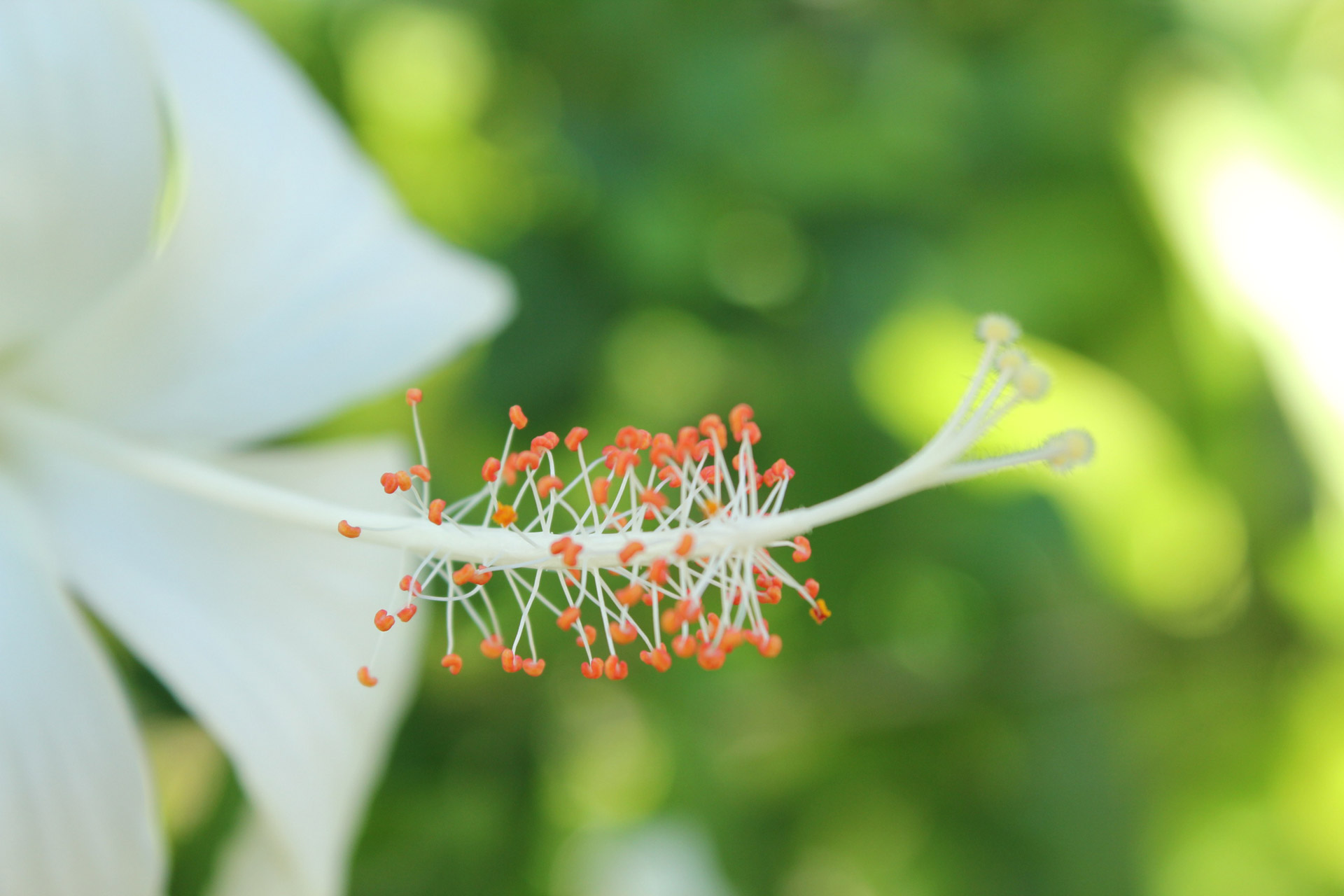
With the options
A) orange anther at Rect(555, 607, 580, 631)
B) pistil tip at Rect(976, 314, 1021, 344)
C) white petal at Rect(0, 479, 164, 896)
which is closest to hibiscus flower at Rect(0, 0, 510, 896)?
white petal at Rect(0, 479, 164, 896)

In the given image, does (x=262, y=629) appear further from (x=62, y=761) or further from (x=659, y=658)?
(x=659, y=658)

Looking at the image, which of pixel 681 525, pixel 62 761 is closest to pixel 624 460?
pixel 681 525

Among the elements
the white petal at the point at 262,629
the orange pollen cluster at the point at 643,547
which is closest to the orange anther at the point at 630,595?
the orange pollen cluster at the point at 643,547

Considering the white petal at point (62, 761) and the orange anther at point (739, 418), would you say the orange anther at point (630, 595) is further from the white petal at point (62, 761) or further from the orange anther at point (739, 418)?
the white petal at point (62, 761)

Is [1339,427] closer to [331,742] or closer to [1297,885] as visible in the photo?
[1297,885]

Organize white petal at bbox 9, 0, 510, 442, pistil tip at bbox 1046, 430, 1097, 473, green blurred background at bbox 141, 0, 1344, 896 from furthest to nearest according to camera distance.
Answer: green blurred background at bbox 141, 0, 1344, 896, white petal at bbox 9, 0, 510, 442, pistil tip at bbox 1046, 430, 1097, 473

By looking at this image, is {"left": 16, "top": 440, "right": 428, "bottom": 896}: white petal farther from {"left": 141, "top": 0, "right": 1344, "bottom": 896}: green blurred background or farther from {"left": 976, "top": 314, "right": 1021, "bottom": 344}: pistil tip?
{"left": 976, "top": 314, "right": 1021, "bottom": 344}: pistil tip
